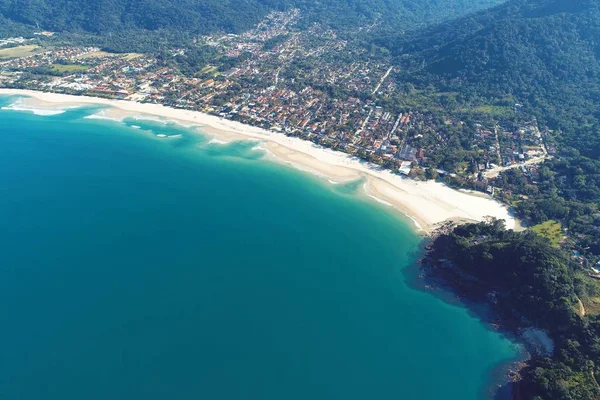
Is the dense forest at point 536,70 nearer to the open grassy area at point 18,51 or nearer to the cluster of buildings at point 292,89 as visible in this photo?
the cluster of buildings at point 292,89

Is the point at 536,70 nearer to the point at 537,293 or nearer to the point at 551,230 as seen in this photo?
the point at 551,230

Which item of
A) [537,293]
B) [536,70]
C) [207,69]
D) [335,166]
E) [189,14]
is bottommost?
[207,69]

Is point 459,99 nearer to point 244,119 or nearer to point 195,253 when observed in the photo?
point 244,119

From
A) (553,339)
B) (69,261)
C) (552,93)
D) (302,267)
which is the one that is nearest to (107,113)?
(69,261)

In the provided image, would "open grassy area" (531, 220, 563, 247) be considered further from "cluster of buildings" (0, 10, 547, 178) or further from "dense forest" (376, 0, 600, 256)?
"cluster of buildings" (0, 10, 547, 178)

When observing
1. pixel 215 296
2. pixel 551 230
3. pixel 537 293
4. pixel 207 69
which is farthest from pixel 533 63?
pixel 215 296

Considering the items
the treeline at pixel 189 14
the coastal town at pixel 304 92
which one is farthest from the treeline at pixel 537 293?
the treeline at pixel 189 14
